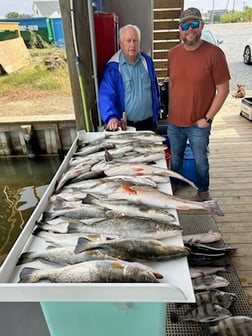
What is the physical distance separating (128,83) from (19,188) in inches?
144

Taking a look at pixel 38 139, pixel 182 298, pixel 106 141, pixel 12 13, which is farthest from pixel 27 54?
pixel 182 298

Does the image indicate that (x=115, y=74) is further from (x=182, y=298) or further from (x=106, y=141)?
(x=182, y=298)

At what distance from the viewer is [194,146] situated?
2523 millimetres

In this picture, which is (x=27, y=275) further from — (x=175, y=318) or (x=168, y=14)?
(x=168, y=14)

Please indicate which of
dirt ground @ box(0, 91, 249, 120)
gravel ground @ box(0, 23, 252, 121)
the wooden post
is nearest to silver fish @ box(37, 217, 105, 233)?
the wooden post

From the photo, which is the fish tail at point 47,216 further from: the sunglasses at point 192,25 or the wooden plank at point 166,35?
the wooden plank at point 166,35

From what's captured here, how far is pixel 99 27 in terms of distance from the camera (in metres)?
2.75

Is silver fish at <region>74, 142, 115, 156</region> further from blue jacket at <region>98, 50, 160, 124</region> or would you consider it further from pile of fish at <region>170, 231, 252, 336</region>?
pile of fish at <region>170, 231, 252, 336</region>

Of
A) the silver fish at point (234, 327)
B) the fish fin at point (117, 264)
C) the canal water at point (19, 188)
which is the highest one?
the fish fin at point (117, 264)

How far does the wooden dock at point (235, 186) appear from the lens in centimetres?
210

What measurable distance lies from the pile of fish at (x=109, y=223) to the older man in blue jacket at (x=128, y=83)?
0.89 meters

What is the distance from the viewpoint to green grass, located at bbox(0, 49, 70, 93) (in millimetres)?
7738

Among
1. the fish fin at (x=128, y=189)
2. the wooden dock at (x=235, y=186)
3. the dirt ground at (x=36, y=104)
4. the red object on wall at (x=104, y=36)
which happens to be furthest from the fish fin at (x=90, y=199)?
the dirt ground at (x=36, y=104)

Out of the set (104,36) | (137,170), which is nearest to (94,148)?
(137,170)
